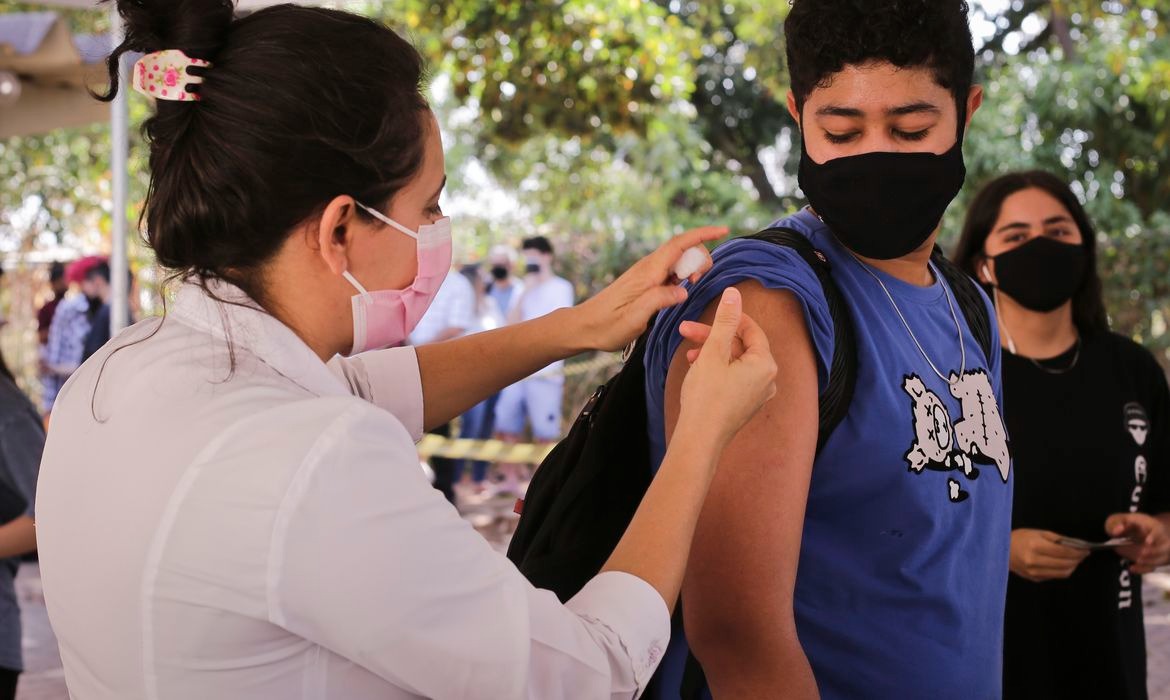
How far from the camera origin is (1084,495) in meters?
3.03

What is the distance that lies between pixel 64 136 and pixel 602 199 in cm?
873

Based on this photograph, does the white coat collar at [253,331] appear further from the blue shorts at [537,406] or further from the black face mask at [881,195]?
the blue shorts at [537,406]

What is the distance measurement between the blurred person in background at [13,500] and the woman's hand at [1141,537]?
9.20ft

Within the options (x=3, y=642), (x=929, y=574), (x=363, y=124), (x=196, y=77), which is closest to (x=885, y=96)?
(x=929, y=574)

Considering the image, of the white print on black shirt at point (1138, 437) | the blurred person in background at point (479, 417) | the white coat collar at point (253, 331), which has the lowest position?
the blurred person in background at point (479, 417)

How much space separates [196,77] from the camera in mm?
1404

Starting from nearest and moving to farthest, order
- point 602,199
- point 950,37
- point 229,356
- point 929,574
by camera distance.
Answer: point 229,356 < point 929,574 < point 950,37 < point 602,199

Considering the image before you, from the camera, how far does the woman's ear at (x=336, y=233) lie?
138cm

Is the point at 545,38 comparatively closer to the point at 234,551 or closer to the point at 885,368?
the point at 885,368

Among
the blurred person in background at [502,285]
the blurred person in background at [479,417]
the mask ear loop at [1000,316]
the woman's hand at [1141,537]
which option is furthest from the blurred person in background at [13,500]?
the blurred person in background at [502,285]

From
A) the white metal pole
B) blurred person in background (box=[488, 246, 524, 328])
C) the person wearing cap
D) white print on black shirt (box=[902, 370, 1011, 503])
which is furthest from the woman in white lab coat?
blurred person in background (box=[488, 246, 524, 328])

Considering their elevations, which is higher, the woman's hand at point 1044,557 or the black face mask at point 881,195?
the black face mask at point 881,195

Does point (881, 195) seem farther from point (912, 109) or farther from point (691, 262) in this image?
point (691, 262)

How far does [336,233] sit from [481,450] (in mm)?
7749
